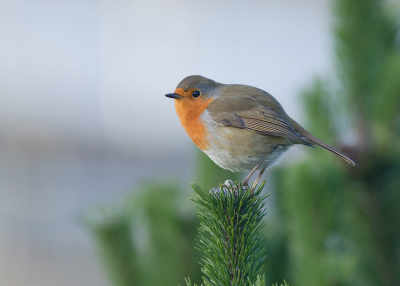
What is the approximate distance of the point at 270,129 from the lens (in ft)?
7.86

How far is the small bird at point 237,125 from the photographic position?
238 centimetres

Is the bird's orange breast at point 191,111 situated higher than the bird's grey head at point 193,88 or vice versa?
the bird's grey head at point 193,88

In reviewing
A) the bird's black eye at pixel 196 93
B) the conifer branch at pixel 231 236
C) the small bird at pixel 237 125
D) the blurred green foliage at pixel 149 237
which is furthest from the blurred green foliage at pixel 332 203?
the conifer branch at pixel 231 236

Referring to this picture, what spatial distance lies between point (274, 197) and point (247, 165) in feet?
1.18

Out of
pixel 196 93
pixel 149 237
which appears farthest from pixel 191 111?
pixel 149 237

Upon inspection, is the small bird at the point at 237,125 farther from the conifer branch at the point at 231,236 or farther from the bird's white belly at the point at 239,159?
the conifer branch at the point at 231,236

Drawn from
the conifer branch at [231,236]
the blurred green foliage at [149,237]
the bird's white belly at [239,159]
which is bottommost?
the blurred green foliage at [149,237]

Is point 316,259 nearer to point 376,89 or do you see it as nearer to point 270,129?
point 270,129

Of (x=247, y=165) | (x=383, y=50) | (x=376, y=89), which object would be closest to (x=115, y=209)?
(x=247, y=165)

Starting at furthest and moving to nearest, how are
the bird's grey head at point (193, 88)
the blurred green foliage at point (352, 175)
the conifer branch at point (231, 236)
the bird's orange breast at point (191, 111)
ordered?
the bird's grey head at point (193, 88) < the bird's orange breast at point (191, 111) < the blurred green foliage at point (352, 175) < the conifer branch at point (231, 236)

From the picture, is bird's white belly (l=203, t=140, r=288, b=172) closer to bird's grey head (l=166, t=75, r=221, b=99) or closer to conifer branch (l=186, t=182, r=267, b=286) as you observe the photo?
bird's grey head (l=166, t=75, r=221, b=99)

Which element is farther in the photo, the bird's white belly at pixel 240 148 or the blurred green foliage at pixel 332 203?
the bird's white belly at pixel 240 148

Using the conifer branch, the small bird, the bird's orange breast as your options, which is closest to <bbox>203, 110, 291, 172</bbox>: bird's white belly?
the small bird

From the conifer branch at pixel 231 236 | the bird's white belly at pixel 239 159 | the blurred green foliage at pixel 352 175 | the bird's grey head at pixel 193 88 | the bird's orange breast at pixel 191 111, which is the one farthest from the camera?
the bird's grey head at pixel 193 88
